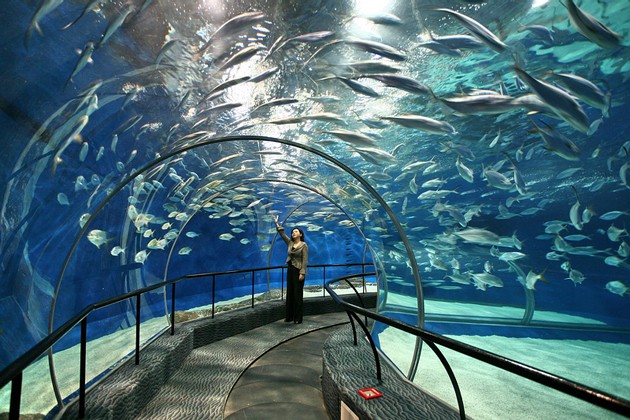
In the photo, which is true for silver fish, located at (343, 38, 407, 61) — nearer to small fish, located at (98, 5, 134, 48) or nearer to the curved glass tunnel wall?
the curved glass tunnel wall

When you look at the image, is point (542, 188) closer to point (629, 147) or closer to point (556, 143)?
point (629, 147)

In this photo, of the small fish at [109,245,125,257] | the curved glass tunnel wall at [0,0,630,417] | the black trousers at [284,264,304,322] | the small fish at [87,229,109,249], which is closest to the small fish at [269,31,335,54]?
the curved glass tunnel wall at [0,0,630,417]

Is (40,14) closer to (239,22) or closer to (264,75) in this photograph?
(239,22)

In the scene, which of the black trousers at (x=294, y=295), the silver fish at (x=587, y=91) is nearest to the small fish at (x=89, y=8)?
the silver fish at (x=587, y=91)

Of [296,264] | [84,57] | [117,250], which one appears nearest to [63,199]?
[117,250]

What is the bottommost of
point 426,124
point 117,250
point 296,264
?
point 296,264

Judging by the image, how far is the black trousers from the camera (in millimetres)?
6953

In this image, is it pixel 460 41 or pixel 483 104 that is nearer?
pixel 460 41

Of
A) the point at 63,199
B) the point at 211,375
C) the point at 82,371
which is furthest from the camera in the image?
the point at 63,199

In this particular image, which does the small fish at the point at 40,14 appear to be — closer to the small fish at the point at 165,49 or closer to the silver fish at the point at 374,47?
the small fish at the point at 165,49

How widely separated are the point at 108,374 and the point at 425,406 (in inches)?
138

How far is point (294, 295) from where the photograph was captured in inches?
285

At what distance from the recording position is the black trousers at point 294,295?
6.95 metres

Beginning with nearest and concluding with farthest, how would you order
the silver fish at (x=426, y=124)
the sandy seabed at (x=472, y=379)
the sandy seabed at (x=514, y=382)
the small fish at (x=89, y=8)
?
1. the small fish at (x=89, y=8)
2. the silver fish at (x=426, y=124)
3. the sandy seabed at (x=472, y=379)
4. the sandy seabed at (x=514, y=382)
